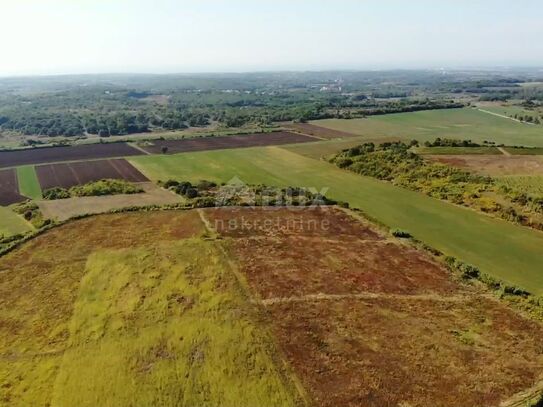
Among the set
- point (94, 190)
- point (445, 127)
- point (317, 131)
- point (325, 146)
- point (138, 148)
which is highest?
point (94, 190)

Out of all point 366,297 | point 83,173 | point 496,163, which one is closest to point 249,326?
point 366,297

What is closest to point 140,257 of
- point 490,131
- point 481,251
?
point 481,251

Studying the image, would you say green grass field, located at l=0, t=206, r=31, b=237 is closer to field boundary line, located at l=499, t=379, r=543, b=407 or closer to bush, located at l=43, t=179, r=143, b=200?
bush, located at l=43, t=179, r=143, b=200

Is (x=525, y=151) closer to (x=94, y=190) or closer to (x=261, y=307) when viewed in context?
(x=261, y=307)

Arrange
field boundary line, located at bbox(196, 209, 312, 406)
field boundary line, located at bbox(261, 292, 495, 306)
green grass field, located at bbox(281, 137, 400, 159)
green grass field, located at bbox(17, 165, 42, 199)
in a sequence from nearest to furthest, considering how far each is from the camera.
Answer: field boundary line, located at bbox(196, 209, 312, 406) < field boundary line, located at bbox(261, 292, 495, 306) < green grass field, located at bbox(17, 165, 42, 199) < green grass field, located at bbox(281, 137, 400, 159)

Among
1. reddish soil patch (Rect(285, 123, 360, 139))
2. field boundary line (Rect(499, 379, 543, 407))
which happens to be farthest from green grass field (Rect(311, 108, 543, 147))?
field boundary line (Rect(499, 379, 543, 407))

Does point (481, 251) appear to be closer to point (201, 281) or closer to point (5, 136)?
point (201, 281)
